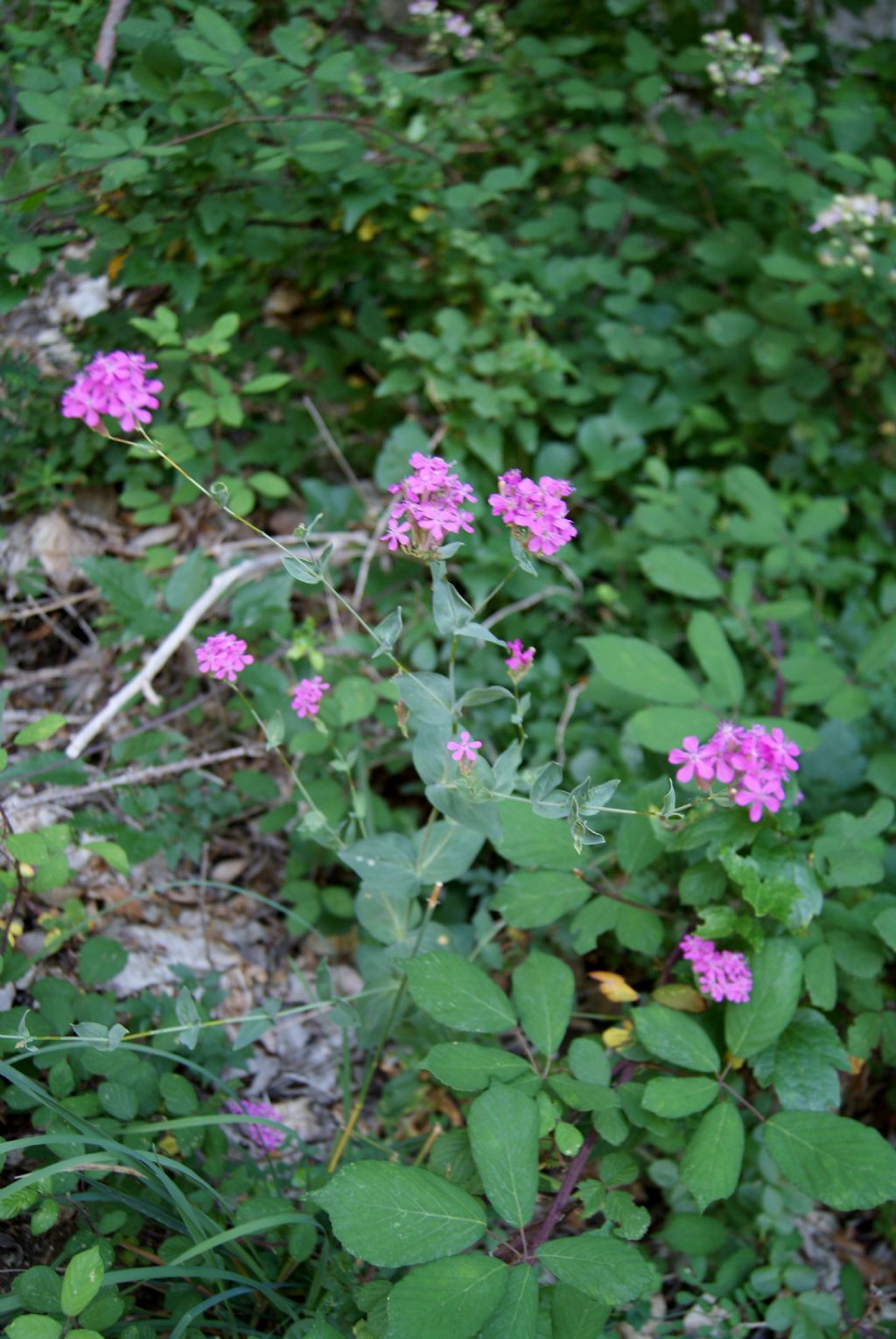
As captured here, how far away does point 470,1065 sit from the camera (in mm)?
1353

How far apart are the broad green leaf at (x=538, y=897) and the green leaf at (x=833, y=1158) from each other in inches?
17.6

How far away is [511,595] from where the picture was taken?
101 inches

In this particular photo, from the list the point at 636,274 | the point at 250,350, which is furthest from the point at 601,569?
the point at 250,350

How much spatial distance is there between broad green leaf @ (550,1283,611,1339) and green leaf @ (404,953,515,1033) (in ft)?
1.11

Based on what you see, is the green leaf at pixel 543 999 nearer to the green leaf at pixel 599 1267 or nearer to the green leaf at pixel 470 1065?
the green leaf at pixel 470 1065

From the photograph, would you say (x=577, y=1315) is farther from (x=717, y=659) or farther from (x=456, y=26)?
(x=456, y=26)

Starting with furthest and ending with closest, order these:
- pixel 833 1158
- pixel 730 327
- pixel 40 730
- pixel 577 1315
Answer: pixel 730 327 < pixel 40 730 < pixel 833 1158 < pixel 577 1315

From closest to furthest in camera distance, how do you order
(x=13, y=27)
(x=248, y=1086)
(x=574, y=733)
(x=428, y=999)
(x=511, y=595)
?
(x=428, y=999), (x=248, y=1086), (x=13, y=27), (x=574, y=733), (x=511, y=595)

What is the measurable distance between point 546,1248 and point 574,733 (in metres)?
1.27

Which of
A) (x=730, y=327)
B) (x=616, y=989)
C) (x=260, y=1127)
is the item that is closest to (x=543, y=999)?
(x=616, y=989)

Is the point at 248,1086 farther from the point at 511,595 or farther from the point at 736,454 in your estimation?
the point at 736,454

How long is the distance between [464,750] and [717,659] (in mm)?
910

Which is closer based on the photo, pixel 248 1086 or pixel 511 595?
pixel 248 1086

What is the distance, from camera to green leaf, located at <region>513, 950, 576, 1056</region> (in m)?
1.40
